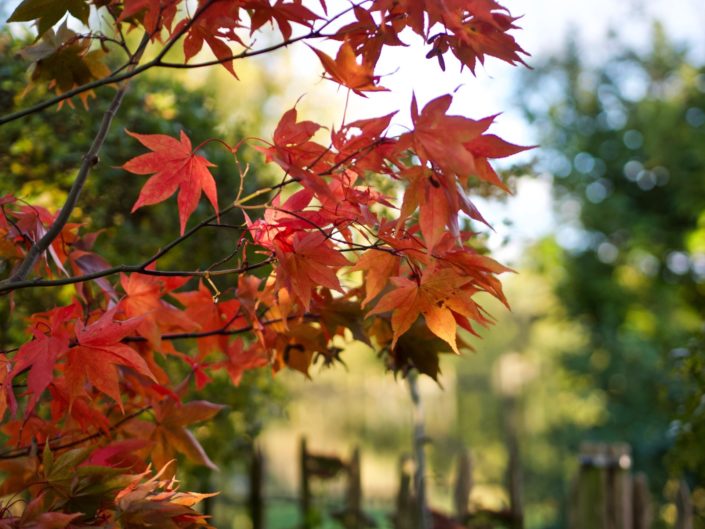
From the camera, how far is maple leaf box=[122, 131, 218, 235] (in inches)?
50.3

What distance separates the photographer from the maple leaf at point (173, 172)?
1.28 m

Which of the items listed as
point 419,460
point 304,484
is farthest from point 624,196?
point 419,460

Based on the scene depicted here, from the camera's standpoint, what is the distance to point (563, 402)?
46.2 ft

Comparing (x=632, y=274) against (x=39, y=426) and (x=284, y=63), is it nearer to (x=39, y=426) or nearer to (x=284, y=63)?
(x=284, y=63)

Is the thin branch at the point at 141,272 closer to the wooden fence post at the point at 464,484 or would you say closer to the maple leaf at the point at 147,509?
the maple leaf at the point at 147,509

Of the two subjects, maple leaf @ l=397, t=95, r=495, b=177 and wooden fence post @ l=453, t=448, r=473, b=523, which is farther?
wooden fence post @ l=453, t=448, r=473, b=523

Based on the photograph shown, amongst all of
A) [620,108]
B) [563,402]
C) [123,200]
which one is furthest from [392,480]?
[123,200]

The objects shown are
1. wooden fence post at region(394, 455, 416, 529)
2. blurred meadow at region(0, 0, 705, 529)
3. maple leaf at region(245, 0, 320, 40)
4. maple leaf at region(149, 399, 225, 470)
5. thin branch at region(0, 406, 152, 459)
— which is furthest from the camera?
blurred meadow at region(0, 0, 705, 529)

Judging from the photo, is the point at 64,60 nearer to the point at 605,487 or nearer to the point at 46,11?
the point at 46,11

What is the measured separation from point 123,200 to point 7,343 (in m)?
0.77

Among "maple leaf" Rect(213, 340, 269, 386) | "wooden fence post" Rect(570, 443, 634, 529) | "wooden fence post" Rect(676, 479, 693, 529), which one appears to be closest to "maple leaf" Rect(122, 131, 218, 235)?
"maple leaf" Rect(213, 340, 269, 386)

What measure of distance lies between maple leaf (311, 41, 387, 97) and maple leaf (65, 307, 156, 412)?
470 mm

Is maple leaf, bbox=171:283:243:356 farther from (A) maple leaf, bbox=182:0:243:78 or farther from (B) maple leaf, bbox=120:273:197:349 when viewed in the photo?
(A) maple leaf, bbox=182:0:243:78

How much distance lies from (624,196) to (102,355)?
13876 millimetres
